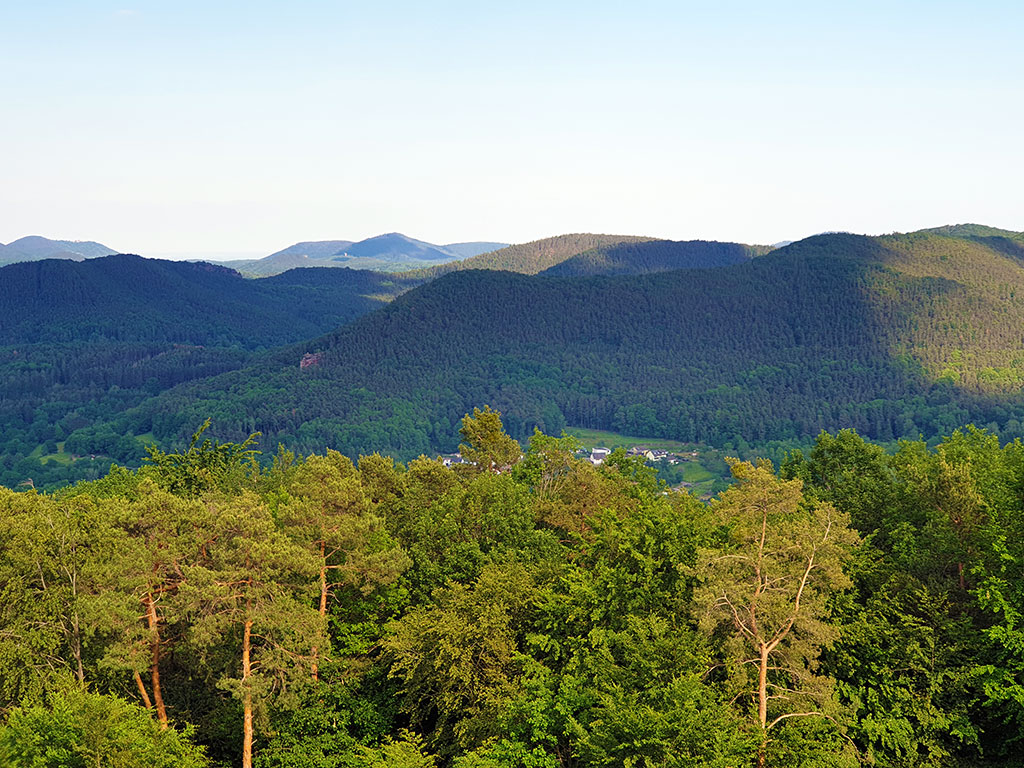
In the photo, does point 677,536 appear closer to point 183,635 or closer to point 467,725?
point 467,725

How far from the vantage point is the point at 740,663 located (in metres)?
29.6

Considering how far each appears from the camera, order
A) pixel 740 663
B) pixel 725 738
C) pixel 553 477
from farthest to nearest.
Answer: pixel 553 477, pixel 740 663, pixel 725 738

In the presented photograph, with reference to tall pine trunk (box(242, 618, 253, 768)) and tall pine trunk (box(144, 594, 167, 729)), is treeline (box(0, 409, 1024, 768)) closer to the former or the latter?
tall pine trunk (box(242, 618, 253, 768))

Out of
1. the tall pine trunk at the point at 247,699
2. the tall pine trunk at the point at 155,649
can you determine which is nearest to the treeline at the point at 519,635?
the tall pine trunk at the point at 247,699

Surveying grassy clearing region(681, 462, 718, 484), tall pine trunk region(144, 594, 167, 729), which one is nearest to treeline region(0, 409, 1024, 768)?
tall pine trunk region(144, 594, 167, 729)

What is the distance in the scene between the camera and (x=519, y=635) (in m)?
40.8

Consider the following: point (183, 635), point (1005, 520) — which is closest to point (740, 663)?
point (1005, 520)

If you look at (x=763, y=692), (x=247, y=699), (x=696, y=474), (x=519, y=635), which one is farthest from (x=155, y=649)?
(x=696, y=474)

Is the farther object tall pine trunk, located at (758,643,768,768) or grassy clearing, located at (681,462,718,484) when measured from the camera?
grassy clearing, located at (681,462,718,484)

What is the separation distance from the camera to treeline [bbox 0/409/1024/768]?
30.3m

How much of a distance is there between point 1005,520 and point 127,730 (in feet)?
129

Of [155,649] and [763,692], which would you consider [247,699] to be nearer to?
[155,649]

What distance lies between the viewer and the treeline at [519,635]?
30.3m

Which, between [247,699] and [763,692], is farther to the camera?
[247,699]
